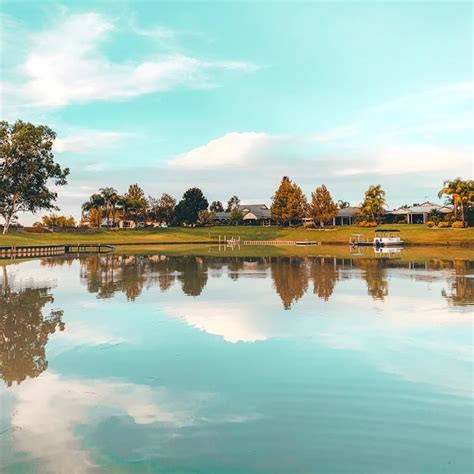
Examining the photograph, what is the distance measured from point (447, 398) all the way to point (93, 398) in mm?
6995

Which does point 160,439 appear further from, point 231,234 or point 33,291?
point 231,234

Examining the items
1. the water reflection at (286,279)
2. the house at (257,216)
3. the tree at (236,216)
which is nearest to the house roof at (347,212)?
the house at (257,216)

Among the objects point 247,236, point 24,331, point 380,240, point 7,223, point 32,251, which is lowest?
point 24,331

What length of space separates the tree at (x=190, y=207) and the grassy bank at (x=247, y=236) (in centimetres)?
2125

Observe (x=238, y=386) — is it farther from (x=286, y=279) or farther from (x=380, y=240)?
(x=380, y=240)

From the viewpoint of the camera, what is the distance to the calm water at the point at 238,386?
293 inches

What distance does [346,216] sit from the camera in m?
128

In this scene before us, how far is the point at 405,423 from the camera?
8406 mm

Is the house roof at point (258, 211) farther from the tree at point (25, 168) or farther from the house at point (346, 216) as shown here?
Answer: the tree at point (25, 168)

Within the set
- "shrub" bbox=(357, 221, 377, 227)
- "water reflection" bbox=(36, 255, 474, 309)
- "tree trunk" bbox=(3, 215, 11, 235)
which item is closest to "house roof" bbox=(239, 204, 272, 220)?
"shrub" bbox=(357, 221, 377, 227)

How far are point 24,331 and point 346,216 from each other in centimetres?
11783

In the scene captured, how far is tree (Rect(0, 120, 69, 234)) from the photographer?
299 feet

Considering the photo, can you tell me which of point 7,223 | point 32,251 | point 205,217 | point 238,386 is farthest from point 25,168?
point 238,386

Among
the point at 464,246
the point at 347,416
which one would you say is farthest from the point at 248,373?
the point at 464,246
